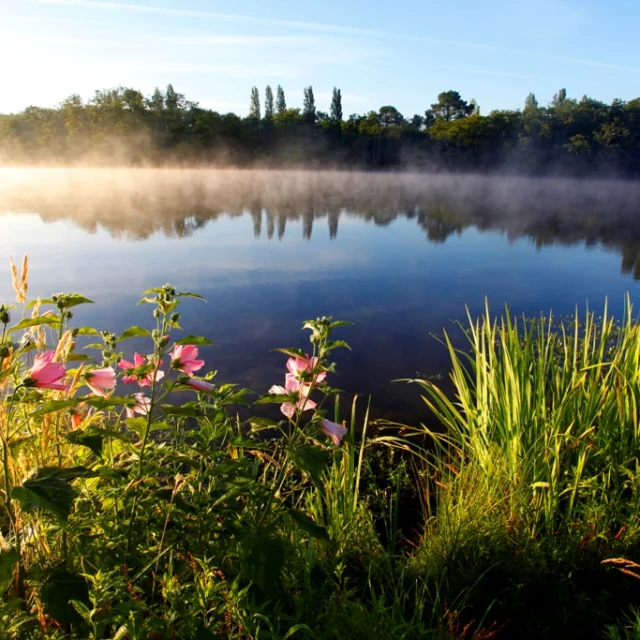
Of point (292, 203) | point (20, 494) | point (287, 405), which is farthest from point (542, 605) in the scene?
point (292, 203)

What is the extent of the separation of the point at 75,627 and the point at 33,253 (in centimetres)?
823

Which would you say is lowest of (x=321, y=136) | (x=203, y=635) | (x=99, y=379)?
(x=203, y=635)

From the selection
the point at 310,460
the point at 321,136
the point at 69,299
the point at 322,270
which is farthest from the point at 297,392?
the point at 321,136

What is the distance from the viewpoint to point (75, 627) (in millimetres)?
1062

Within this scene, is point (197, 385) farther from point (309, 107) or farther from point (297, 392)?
point (309, 107)

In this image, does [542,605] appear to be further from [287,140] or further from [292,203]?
[287,140]

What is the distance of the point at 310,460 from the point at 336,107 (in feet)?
203

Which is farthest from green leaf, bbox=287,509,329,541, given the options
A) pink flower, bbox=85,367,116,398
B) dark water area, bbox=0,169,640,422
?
dark water area, bbox=0,169,640,422

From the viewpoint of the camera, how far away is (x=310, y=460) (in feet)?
3.55

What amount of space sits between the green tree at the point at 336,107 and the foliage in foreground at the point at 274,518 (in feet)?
196

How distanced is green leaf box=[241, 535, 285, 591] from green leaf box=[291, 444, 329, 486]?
18 centimetres

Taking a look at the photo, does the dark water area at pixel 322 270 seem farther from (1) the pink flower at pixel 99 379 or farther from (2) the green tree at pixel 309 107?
(2) the green tree at pixel 309 107

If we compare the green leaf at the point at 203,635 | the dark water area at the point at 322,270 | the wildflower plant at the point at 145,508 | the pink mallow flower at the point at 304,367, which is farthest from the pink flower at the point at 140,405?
the dark water area at the point at 322,270

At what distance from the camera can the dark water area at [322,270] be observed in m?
4.58
